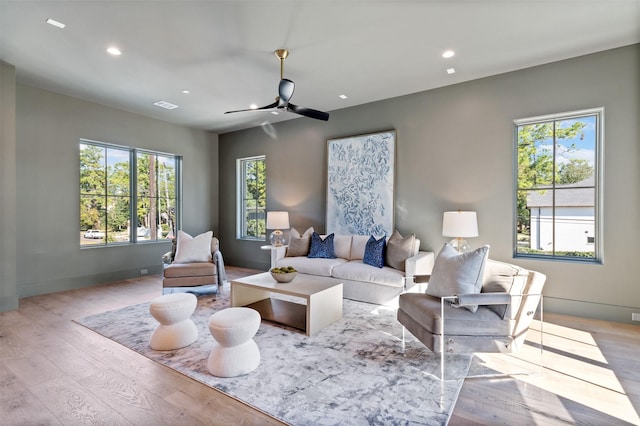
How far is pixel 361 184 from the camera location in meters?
5.42

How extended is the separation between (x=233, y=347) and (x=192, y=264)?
2.53 meters

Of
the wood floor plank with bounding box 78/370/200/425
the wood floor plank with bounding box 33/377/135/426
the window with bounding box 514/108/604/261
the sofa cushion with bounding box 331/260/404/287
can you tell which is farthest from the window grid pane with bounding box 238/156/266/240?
the window with bounding box 514/108/604/261

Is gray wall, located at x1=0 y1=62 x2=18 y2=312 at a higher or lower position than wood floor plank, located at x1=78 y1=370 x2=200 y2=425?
higher

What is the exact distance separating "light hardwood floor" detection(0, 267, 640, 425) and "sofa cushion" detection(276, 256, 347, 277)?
93.3 inches

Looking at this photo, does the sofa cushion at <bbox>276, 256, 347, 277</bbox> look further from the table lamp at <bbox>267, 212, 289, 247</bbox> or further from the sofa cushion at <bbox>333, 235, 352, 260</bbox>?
the table lamp at <bbox>267, 212, 289, 247</bbox>

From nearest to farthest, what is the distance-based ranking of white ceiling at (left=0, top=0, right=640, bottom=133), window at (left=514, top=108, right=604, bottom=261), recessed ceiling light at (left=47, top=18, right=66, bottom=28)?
white ceiling at (left=0, top=0, right=640, bottom=133) → recessed ceiling light at (left=47, top=18, right=66, bottom=28) → window at (left=514, top=108, right=604, bottom=261)

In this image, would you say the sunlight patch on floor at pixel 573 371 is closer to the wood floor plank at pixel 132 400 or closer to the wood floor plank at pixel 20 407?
the wood floor plank at pixel 132 400

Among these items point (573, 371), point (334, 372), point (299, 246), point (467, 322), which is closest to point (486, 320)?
point (467, 322)

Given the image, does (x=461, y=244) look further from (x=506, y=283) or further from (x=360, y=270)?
(x=506, y=283)

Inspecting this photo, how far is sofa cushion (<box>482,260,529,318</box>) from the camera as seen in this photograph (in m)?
2.41

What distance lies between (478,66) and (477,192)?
166 cm

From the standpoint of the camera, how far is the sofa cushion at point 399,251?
14.3 ft

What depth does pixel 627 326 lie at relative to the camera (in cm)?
344

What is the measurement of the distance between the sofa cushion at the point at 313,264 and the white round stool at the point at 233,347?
2.20 meters
